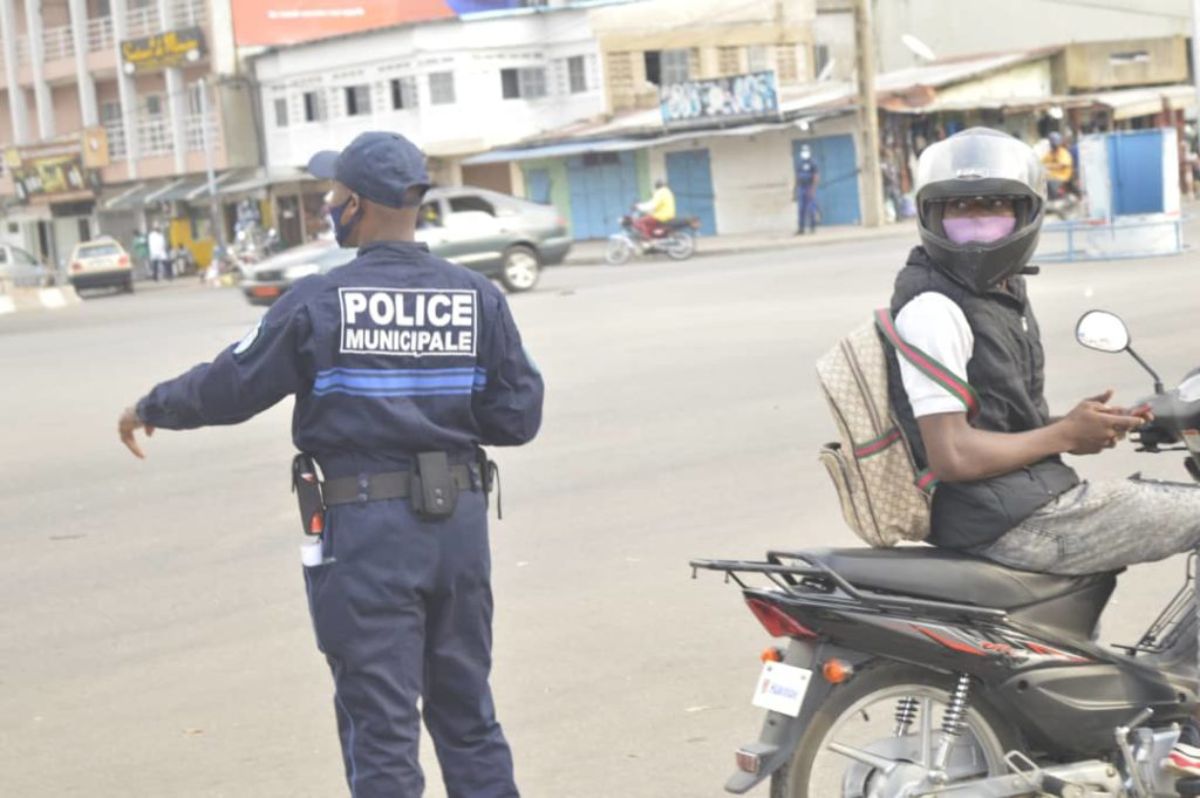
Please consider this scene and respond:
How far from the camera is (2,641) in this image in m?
7.54

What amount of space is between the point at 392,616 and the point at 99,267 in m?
43.7

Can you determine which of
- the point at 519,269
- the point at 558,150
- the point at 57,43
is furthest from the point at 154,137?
the point at 519,269

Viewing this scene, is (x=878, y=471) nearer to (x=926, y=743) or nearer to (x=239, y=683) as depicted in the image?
(x=926, y=743)

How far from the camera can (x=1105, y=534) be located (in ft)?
13.5

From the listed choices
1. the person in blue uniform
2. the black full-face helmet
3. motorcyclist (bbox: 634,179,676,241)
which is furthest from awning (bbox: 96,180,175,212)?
the black full-face helmet

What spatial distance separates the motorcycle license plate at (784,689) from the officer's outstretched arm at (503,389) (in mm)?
814

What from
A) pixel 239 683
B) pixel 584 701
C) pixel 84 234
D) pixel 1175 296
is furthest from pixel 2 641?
pixel 84 234

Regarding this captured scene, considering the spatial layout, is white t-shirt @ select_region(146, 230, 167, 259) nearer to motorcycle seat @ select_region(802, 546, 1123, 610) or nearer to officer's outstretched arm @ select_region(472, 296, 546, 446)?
officer's outstretched arm @ select_region(472, 296, 546, 446)

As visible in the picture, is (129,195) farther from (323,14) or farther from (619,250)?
(619,250)

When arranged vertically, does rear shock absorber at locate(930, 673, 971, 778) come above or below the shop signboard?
below

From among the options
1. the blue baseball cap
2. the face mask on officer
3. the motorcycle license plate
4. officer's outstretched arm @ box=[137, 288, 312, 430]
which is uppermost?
the blue baseball cap

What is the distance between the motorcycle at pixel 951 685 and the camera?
398 centimetres

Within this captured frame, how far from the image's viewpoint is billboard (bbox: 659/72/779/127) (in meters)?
45.5

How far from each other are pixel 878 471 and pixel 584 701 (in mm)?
2159
